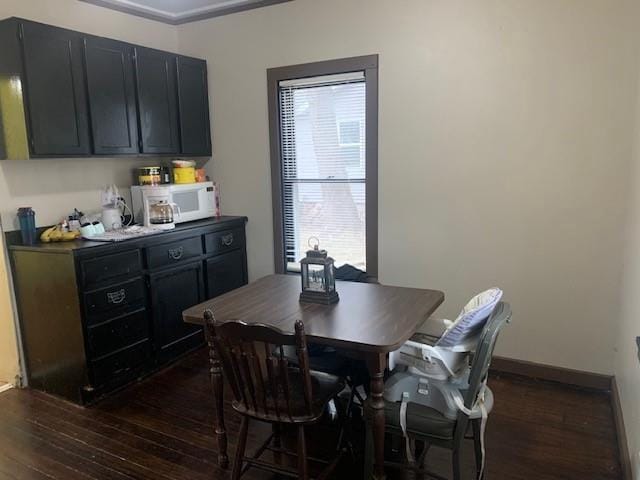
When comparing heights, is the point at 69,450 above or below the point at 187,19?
below

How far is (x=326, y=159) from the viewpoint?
371 cm

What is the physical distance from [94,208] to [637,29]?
3658 mm

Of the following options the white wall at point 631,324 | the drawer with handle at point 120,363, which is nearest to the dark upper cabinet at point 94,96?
the drawer with handle at point 120,363

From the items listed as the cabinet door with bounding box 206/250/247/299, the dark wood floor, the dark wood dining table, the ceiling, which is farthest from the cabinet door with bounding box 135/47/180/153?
the dark wood floor

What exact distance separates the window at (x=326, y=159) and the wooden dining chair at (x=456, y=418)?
171 centimetres

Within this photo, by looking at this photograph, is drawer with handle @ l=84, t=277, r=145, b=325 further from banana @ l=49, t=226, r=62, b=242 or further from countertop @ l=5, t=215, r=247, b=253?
banana @ l=49, t=226, r=62, b=242

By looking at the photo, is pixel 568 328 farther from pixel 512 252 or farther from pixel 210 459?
pixel 210 459

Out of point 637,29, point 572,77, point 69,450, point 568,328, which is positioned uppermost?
point 637,29

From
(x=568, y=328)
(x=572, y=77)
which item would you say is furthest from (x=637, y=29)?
(x=568, y=328)

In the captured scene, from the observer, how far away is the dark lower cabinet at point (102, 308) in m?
2.92

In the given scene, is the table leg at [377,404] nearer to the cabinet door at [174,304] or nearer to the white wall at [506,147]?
the white wall at [506,147]

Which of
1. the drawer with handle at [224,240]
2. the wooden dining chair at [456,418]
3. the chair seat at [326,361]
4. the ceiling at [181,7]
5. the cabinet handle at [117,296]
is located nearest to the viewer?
the wooden dining chair at [456,418]

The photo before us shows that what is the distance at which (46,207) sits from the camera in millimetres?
3268

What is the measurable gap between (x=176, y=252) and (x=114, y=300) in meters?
0.58
